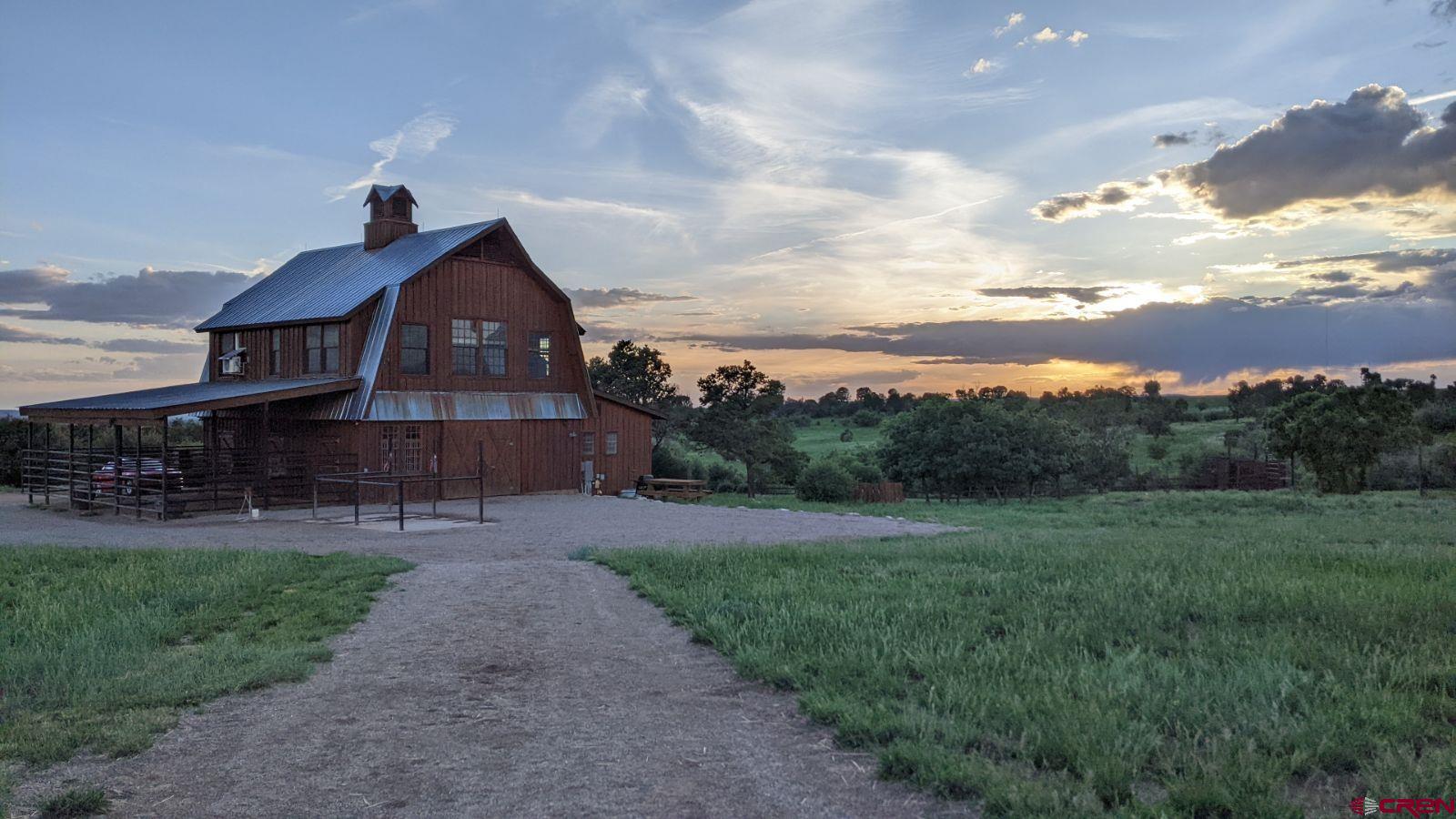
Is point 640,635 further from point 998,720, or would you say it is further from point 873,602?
point 998,720

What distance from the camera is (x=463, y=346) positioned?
31.8 metres

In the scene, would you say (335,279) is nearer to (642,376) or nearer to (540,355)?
(540,355)

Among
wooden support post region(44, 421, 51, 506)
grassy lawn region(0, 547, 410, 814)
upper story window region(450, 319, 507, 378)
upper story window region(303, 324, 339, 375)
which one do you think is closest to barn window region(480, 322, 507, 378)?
upper story window region(450, 319, 507, 378)

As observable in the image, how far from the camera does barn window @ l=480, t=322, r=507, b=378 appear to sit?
3238 cm

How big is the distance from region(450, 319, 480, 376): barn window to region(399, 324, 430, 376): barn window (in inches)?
36.6

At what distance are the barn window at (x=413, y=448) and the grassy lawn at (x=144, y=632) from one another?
12828 mm

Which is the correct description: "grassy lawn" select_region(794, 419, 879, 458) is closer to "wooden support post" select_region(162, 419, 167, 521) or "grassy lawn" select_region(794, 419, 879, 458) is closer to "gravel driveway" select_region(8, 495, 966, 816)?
"wooden support post" select_region(162, 419, 167, 521)

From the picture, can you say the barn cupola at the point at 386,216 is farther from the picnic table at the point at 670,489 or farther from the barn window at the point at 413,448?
the picnic table at the point at 670,489

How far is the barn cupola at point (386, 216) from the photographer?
35781 millimetres

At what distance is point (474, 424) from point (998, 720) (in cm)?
2653

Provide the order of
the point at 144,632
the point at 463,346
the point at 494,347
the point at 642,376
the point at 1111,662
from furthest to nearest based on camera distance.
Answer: the point at 642,376
the point at 494,347
the point at 463,346
the point at 144,632
the point at 1111,662

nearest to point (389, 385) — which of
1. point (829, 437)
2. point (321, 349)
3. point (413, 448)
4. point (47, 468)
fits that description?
point (413, 448)

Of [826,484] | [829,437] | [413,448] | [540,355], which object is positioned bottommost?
[826,484]

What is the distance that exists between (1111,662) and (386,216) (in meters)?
33.3
